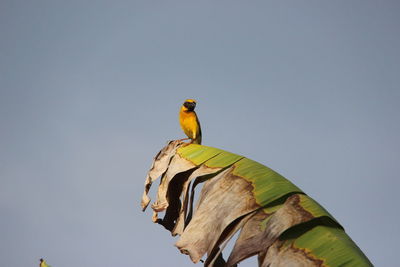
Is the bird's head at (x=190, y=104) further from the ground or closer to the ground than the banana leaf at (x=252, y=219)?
further from the ground

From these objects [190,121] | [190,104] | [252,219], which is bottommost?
[252,219]

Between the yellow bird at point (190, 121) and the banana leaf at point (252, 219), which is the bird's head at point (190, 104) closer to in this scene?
the yellow bird at point (190, 121)

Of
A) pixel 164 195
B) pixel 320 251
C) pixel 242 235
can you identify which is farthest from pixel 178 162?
pixel 320 251

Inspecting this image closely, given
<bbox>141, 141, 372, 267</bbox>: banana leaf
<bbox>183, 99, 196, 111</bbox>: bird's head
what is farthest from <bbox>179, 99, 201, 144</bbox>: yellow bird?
<bbox>141, 141, 372, 267</bbox>: banana leaf

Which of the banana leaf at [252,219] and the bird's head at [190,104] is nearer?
the banana leaf at [252,219]

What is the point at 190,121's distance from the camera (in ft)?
22.2

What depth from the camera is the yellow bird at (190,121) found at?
6754 millimetres

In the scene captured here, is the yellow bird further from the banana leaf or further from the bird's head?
the banana leaf

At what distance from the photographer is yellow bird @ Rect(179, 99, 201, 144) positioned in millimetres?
6754

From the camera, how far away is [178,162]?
343 cm

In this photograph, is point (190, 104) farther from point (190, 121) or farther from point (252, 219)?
point (252, 219)

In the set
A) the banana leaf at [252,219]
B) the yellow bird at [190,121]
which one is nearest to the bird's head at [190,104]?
the yellow bird at [190,121]

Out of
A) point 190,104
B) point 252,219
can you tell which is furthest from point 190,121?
point 252,219

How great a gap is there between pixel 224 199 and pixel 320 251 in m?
0.65
